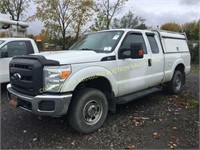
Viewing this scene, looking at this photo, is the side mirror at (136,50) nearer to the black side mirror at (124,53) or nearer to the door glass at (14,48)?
the black side mirror at (124,53)

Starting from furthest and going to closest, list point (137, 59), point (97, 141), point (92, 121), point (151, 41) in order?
point (151, 41), point (137, 59), point (92, 121), point (97, 141)

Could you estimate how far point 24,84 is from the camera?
4004 mm

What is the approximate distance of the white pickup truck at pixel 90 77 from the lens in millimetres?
3740

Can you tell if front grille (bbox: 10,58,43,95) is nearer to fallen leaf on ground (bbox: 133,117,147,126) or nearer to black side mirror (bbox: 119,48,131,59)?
black side mirror (bbox: 119,48,131,59)

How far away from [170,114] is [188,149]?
163cm

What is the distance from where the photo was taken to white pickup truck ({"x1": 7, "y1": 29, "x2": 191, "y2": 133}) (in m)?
3.74

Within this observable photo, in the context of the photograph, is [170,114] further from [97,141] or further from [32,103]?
[32,103]

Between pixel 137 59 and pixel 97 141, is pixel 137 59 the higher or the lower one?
the higher one

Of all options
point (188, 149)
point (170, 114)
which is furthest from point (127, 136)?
point (170, 114)

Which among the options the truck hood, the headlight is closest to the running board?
the truck hood

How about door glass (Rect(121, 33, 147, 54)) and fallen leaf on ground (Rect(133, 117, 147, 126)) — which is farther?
door glass (Rect(121, 33, 147, 54))

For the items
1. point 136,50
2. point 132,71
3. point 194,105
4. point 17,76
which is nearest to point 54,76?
point 17,76

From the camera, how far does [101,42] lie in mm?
5070

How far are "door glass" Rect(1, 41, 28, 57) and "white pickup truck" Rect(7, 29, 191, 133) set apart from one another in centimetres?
307
